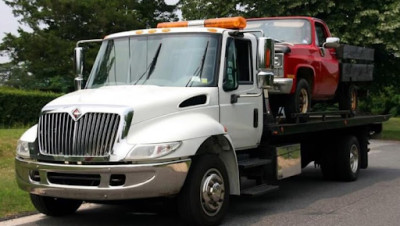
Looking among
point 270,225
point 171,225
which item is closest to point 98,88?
point 171,225

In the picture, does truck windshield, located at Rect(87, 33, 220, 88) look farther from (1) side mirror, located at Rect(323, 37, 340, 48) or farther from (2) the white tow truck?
(1) side mirror, located at Rect(323, 37, 340, 48)

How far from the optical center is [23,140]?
6820 mm

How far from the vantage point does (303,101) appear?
30.9 feet

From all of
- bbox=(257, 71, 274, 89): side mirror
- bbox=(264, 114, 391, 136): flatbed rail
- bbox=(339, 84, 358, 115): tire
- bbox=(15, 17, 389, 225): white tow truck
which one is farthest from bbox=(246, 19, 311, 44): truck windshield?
bbox=(257, 71, 274, 89): side mirror

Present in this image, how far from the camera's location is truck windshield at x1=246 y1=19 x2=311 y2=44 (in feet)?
32.1

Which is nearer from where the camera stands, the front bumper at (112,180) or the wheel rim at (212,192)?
the front bumper at (112,180)

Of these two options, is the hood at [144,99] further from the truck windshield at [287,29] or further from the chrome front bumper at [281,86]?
the truck windshield at [287,29]

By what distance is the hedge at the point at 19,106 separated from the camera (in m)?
18.8

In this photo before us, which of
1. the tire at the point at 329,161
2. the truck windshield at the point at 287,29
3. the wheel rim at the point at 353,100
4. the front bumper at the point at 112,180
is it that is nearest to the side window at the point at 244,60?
the front bumper at the point at 112,180

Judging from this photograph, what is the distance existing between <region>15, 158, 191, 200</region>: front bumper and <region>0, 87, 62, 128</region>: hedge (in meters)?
12.7

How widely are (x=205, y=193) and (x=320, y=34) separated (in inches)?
191

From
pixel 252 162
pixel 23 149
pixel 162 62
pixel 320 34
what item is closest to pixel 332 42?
pixel 320 34

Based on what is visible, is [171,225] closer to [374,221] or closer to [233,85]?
[233,85]

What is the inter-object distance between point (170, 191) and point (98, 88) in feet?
6.26
